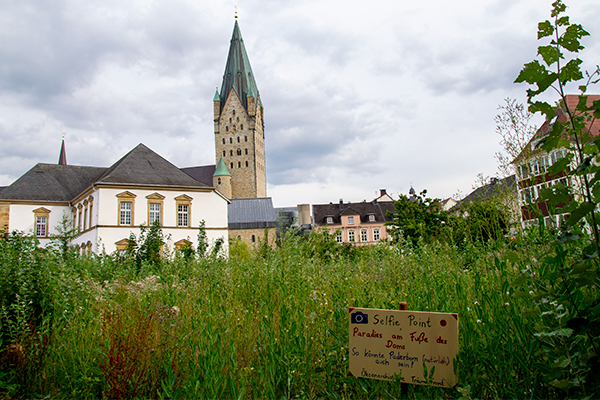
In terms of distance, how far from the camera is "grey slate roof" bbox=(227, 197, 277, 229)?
172ft

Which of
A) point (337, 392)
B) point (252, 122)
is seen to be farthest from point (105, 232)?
point (252, 122)

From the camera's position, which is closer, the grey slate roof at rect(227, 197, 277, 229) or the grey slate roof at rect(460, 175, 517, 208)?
the grey slate roof at rect(460, 175, 517, 208)

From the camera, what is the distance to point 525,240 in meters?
2.84

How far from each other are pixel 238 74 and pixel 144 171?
158ft

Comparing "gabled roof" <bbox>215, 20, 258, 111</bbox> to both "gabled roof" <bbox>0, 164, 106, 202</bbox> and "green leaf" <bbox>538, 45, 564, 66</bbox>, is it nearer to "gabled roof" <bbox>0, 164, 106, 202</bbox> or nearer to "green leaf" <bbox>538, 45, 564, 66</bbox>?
"gabled roof" <bbox>0, 164, 106, 202</bbox>

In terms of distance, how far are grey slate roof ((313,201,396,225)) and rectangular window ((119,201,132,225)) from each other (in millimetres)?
30947

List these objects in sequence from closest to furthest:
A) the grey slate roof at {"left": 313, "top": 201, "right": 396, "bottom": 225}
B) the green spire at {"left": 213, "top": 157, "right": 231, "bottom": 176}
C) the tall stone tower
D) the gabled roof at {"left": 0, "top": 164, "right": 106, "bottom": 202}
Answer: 1. the gabled roof at {"left": 0, "top": 164, "right": 106, "bottom": 202}
2. the grey slate roof at {"left": 313, "top": 201, "right": 396, "bottom": 225}
3. the green spire at {"left": 213, "top": 157, "right": 231, "bottom": 176}
4. the tall stone tower

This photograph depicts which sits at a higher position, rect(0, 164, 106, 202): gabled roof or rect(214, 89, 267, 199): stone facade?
rect(214, 89, 267, 199): stone facade

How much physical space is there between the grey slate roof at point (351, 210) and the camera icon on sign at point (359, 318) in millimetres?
53505

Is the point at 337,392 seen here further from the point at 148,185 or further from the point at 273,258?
the point at 148,185

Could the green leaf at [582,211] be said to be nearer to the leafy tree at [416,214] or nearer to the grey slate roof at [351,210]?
the leafy tree at [416,214]

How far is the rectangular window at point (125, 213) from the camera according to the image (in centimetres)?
2977

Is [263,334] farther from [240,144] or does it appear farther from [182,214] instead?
[240,144]

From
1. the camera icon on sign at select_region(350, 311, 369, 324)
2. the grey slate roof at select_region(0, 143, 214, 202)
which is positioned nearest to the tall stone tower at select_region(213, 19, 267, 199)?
the grey slate roof at select_region(0, 143, 214, 202)
